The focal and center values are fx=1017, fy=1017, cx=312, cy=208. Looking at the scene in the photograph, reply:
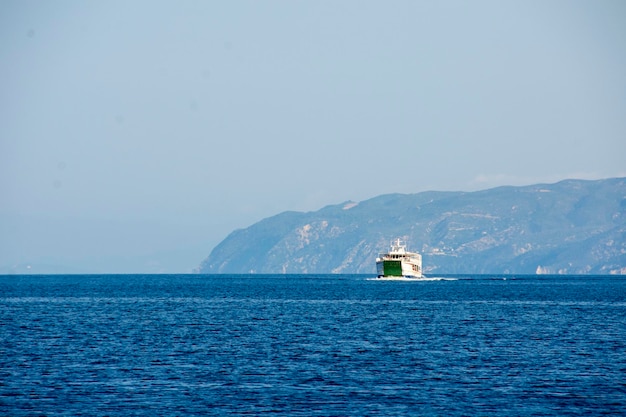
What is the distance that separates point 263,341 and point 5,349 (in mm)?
20807

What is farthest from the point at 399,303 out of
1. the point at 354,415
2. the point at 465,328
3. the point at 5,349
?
the point at 354,415

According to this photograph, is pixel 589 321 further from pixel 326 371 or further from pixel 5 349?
pixel 5 349

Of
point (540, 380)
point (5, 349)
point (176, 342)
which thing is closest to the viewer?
point (540, 380)

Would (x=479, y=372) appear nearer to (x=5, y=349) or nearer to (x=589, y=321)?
(x=5, y=349)

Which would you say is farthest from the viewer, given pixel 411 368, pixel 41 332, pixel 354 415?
pixel 41 332

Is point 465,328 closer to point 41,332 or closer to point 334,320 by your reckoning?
point 334,320

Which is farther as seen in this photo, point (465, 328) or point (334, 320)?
point (334, 320)

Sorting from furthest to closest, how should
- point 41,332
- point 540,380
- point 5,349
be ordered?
point 41,332 → point 5,349 → point 540,380

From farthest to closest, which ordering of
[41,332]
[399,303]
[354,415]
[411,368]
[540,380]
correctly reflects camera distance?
[399,303], [41,332], [411,368], [540,380], [354,415]

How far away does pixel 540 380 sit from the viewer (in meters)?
61.1

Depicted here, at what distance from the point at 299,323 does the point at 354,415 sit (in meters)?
58.9

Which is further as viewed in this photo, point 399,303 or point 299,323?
point 399,303

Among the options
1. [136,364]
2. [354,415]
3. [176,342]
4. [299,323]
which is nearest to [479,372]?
[354,415]

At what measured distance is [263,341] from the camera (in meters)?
85.4
